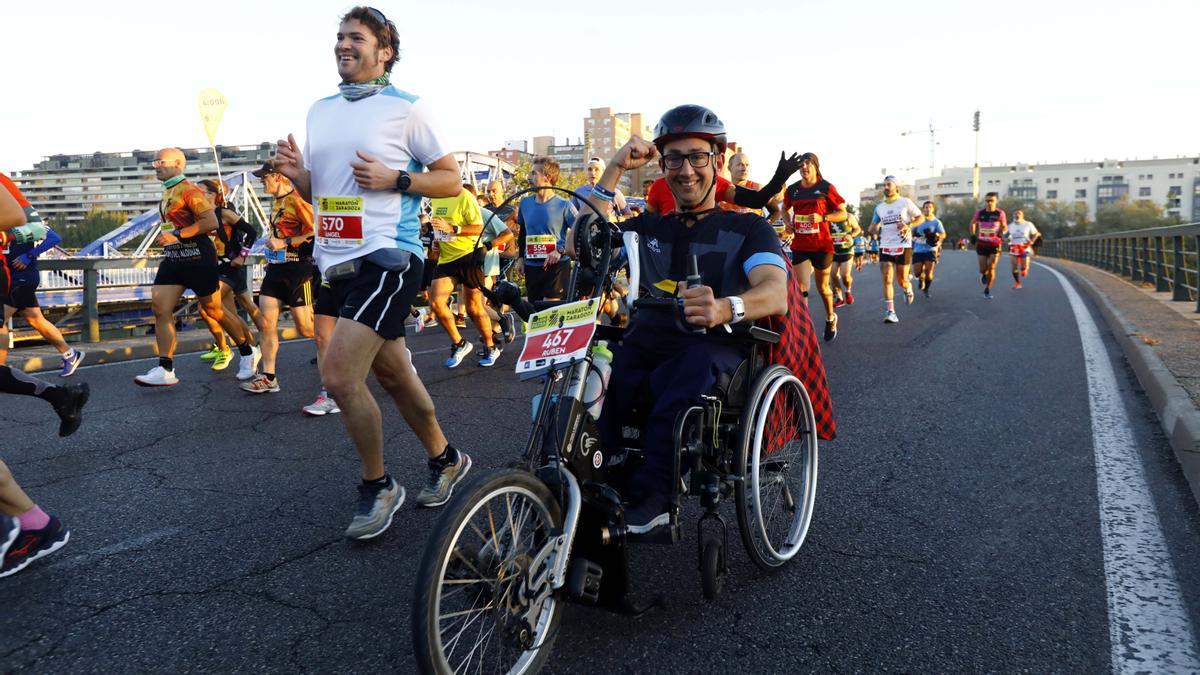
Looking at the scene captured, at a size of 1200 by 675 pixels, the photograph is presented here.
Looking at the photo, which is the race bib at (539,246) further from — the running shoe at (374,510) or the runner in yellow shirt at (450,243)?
the running shoe at (374,510)

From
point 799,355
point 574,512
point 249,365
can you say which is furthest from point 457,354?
point 574,512

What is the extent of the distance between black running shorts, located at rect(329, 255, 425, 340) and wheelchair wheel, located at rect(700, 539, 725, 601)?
1559 millimetres

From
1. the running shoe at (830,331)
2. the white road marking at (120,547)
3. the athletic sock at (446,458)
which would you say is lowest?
the white road marking at (120,547)

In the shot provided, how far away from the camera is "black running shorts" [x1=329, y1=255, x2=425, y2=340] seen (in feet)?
11.2

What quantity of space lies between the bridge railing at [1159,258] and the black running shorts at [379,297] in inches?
389

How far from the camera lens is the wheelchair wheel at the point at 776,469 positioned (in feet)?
9.02

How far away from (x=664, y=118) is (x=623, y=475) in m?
1.25

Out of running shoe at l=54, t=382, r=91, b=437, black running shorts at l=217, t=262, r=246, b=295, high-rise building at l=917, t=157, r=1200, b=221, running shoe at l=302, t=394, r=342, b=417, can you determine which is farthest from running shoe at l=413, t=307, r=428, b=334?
high-rise building at l=917, t=157, r=1200, b=221

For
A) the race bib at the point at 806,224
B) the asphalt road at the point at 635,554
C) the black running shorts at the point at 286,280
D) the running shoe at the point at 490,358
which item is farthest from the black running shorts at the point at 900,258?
the black running shorts at the point at 286,280

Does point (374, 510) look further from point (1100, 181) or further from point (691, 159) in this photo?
point (1100, 181)

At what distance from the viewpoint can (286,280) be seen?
6.84 m

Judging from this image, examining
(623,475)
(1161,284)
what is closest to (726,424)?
(623,475)

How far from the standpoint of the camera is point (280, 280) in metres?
6.81

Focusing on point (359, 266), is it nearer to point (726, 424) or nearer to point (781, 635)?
point (726, 424)
